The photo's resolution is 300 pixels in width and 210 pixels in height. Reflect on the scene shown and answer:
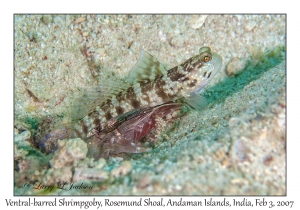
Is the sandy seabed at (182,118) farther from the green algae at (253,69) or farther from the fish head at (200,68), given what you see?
the fish head at (200,68)

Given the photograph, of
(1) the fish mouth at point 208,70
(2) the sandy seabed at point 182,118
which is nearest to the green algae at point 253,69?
(2) the sandy seabed at point 182,118

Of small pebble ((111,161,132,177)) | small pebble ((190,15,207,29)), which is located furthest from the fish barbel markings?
small pebble ((111,161,132,177))

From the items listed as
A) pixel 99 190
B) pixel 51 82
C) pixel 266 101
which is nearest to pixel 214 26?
Result: pixel 266 101

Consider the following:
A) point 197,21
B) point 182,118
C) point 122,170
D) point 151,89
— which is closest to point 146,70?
point 151,89

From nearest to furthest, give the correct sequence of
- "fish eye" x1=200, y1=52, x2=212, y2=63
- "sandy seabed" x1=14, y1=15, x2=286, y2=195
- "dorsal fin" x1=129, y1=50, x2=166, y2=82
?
"sandy seabed" x1=14, y1=15, x2=286, y2=195 → "fish eye" x1=200, y1=52, x2=212, y2=63 → "dorsal fin" x1=129, y1=50, x2=166, y2=82

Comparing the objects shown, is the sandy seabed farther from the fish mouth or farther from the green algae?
the fish mouth

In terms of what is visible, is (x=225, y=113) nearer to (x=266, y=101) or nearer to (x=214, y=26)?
(x=266, y=101)

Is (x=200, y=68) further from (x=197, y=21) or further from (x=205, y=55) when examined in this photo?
(x=197, y=21)

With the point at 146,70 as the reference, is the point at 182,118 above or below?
below
